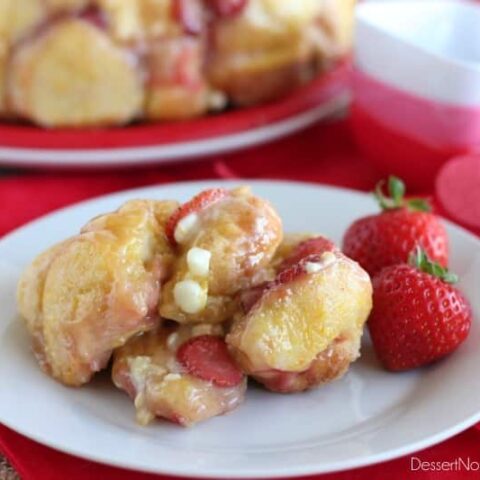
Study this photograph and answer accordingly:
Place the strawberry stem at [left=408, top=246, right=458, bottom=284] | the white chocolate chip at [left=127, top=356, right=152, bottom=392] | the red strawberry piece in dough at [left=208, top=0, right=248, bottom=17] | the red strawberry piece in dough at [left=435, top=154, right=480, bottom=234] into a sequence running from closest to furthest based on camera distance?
the white chocolate chip at [left=127, top=356, right=152, bottom=392], the strawberry stem at [left=408, top=246, right=458, bottom=284], the red strawberry piece in dough at [left=435, top=154, right=480, bottom=234], the red strawberry piece in dough at [left=208, top=0, right=248, bottom=17]

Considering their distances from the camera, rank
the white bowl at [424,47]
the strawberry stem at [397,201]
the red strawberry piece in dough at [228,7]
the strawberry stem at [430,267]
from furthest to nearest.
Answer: the red strawberry piece in dough at [228,7], the white bowl at [424,47], the strawberry stem at [397,201], the strawberry stem at [430,267]

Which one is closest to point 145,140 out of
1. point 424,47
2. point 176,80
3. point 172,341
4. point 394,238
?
point 176,80

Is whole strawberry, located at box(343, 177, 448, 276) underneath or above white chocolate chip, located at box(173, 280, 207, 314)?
underneath

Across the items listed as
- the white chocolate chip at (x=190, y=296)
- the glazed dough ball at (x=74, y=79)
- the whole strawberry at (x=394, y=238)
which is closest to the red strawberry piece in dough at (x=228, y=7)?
the glazed dough ball at (x=74, y=79)

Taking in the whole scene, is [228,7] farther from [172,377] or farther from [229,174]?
[172,377]

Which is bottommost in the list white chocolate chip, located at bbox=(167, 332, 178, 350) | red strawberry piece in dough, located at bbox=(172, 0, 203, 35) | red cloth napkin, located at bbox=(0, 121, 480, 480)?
red cloth napkin, located at bbox=(0, 121, 480, 480)

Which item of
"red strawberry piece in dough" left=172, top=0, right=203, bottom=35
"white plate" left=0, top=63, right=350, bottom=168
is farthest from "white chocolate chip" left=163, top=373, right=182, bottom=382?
"red strawberry piece in dough" left=172, top=0, right=203, bottom=35

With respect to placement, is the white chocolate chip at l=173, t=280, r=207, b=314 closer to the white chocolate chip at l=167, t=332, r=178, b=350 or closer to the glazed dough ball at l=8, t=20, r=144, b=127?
the white chocolate chip at l=167, t=332, r=178, b=350

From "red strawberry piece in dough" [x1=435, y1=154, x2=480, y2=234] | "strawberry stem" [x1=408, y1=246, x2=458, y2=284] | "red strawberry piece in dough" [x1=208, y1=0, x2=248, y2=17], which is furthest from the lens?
"red strawberry piece in dough" [x1=208, y1=0, x2=248, y2=17]

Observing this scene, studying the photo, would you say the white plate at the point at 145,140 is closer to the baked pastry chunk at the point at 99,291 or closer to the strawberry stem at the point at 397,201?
the strawberry stem at the point at 397,201
